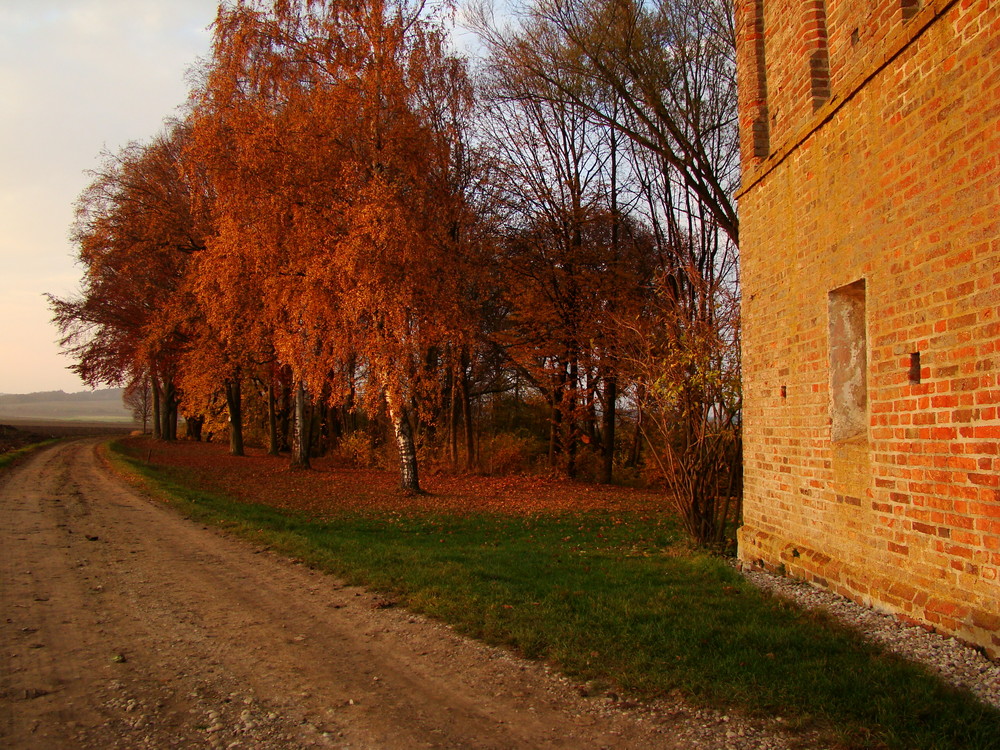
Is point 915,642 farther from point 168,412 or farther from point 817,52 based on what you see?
point 168,412

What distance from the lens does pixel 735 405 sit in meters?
8.87

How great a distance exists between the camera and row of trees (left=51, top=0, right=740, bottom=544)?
45.4ft

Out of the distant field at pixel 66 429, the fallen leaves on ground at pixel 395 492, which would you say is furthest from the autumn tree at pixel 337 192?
the distant field at pixel 66 429

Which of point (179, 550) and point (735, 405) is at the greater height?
point (735, 405)

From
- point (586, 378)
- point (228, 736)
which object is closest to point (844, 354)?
point (228, 736)

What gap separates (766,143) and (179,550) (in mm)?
8486

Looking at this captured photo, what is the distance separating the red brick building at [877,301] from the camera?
424 centimetres

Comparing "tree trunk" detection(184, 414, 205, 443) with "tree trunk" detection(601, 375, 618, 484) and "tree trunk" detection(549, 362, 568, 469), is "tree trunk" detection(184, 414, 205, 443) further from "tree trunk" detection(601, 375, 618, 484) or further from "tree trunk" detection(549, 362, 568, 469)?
"tree trunk" detection(601, 375, 618, 484)

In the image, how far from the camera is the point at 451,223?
17.6m

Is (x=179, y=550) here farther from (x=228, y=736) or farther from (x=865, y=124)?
(x=865, y=124)

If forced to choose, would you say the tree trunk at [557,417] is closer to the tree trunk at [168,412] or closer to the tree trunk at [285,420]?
the tree trunk at [285,420]

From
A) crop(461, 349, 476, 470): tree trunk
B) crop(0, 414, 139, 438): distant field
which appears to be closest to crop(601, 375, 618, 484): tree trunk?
crop(461, 349, 476, 470): tree trunk

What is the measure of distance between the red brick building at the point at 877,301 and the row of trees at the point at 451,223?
202 centimetres

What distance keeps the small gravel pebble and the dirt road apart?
1430 millimetres
